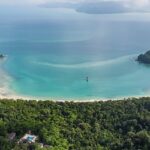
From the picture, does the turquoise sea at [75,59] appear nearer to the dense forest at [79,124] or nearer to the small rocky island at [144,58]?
the small rocky island at [144,58]

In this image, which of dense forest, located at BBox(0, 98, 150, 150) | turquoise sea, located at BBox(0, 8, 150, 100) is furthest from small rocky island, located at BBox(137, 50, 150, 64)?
dense forest, located at BBox(0, 98, 150, 150)

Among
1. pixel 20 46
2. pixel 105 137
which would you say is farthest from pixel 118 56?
pixel 105 137

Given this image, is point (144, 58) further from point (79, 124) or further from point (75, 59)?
point (79, 124)

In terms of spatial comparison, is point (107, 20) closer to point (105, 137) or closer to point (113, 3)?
point (113, 3)

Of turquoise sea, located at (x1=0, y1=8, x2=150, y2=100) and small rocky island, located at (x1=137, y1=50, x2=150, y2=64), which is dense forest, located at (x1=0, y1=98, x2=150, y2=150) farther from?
small rocky island, located at (x1=137, y1=50, x2=150, y2=64)

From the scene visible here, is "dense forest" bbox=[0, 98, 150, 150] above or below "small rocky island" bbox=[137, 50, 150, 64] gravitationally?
below

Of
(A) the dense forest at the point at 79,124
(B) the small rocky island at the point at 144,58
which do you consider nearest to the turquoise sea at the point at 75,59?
(B) the small rocky island at the point at 144,58
